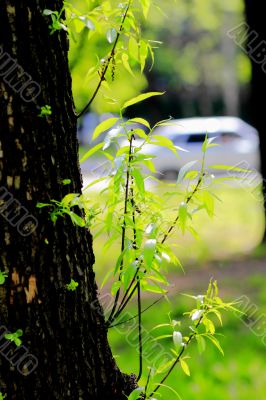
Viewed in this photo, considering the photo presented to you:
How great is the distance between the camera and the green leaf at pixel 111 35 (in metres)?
1.79

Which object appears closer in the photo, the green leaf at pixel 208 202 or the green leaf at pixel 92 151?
the green leaf at pixel 92 151

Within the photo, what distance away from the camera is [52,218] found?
180cm

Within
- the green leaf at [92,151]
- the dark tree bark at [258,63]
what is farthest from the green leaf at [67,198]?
the dark tree bark at [258,63]

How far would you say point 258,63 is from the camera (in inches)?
373

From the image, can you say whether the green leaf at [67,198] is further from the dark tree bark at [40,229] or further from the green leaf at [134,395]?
the green leaf at [134,395]

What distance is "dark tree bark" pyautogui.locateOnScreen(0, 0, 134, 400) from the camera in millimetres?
1721

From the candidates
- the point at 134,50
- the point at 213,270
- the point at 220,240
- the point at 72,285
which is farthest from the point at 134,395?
the point at 220,240

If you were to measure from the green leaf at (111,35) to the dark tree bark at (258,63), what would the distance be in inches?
300

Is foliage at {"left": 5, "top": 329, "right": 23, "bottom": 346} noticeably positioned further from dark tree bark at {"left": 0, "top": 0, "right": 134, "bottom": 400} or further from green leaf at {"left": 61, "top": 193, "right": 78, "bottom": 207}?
green leaf at {"left": 61, "top": 193, "right": 78, "bottom": 207}

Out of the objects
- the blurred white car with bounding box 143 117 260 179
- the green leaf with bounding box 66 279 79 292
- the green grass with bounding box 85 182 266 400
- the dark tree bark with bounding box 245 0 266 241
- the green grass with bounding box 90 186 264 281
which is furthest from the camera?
the blurred white car with bounding box 143 117 260 179

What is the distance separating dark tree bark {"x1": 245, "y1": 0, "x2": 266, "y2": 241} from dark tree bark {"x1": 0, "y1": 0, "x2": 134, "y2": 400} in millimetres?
7639

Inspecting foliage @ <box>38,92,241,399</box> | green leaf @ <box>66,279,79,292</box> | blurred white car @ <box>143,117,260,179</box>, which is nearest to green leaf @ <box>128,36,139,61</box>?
foliage @ <box>38,92,241,399</box>

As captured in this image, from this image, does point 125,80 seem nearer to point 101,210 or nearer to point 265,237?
point 265,237

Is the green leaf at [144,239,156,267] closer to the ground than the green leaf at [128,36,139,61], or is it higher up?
closer to the ground
